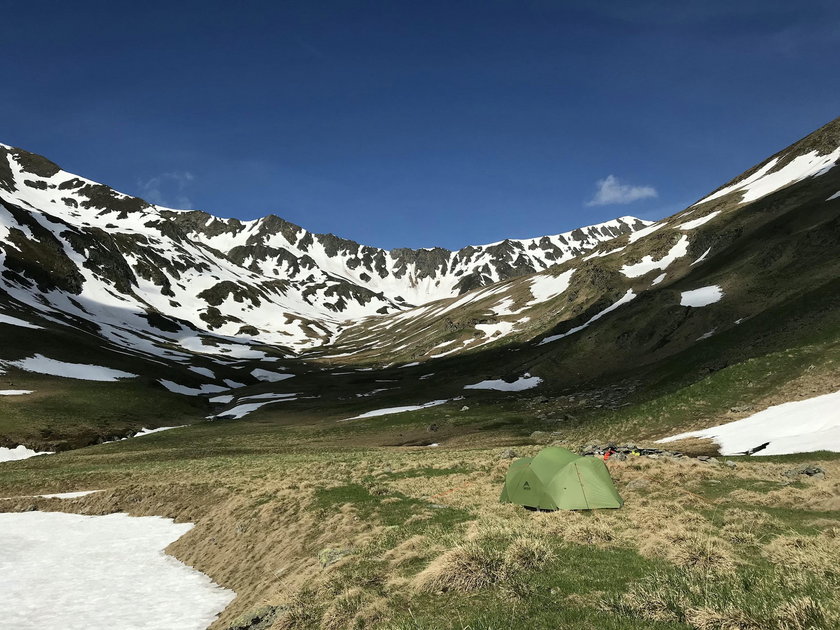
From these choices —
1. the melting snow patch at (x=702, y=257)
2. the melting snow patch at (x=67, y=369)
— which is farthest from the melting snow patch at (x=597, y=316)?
the melting snow patch at (x=67, y=369)

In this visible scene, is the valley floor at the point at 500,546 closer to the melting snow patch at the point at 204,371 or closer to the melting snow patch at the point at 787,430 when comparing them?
the melting snow patch at the point at 787,430

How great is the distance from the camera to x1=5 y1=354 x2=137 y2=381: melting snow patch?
308 feet

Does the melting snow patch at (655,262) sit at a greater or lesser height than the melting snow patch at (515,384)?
greater

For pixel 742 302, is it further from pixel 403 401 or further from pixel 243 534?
pixel 243 534

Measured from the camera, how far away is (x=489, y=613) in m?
9.50

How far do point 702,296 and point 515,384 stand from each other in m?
34.0

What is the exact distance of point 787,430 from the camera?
116 feet

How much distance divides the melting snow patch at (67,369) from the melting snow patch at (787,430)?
4121 inches

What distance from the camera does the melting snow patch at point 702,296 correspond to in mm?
77938

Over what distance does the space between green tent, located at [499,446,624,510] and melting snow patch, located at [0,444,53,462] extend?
65.4m

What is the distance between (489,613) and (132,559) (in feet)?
65.7

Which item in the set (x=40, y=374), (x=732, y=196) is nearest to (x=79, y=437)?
(x=40, y=374)

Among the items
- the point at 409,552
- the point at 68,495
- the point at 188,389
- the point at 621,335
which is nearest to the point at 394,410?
the point at 621,335

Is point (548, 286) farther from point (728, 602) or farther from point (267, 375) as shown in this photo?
point (728, 602)
